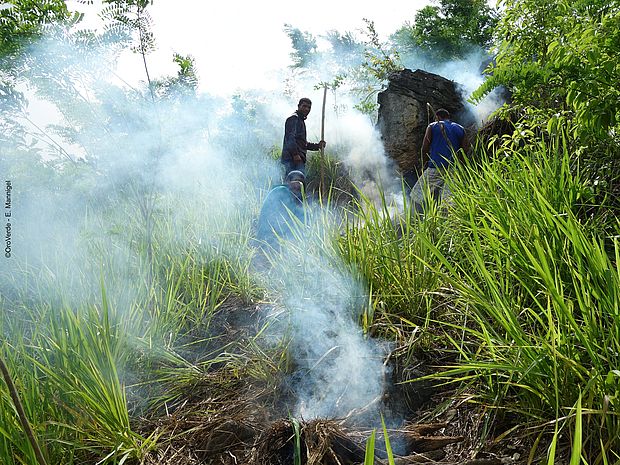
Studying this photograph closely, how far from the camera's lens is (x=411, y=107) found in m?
7.81

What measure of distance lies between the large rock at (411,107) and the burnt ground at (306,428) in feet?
19.6

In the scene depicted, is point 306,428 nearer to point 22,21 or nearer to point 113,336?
point 113,336

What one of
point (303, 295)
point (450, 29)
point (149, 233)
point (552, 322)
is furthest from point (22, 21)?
point (450, 29)

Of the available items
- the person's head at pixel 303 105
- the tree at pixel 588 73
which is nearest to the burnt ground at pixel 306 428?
the tree at pixel 588 73

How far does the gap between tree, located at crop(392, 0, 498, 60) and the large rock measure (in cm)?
459

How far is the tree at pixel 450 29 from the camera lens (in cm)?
1199

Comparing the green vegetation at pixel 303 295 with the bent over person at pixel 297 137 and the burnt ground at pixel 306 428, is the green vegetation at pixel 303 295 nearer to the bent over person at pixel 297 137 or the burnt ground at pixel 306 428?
the burnt ground at pixel 306 428

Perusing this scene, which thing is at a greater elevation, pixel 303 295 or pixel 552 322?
pixel 552 322

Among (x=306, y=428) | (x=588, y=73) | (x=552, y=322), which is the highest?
(x=588, y=73)

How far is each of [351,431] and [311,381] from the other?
36 centimetres

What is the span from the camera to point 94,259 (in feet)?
10.4

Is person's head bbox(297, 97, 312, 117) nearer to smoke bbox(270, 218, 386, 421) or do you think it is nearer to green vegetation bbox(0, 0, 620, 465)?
green vegetation bbox(0, 0, 620, 465)

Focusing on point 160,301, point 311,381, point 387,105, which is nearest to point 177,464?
point 311,381

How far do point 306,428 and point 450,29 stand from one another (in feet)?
40.1
